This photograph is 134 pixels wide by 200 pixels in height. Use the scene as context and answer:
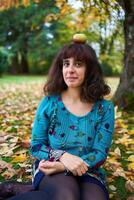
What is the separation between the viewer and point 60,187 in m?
2.50

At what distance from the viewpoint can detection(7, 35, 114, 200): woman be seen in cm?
264

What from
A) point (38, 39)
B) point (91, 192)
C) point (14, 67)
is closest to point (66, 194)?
point (91, 192)

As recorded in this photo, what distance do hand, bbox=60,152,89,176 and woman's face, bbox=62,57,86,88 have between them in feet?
1.65

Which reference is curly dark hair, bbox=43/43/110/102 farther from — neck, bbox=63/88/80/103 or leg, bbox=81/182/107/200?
leg, bbox=81/182/107/200

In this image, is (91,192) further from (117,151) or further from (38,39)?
(38,39)

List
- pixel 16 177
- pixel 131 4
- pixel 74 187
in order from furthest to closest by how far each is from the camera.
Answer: pixel 131 4
pixel 16 177
pixel 74 187

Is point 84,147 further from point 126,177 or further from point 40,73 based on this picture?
point 40,73

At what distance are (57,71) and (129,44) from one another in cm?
351

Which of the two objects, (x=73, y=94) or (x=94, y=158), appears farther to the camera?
(x=73, y=94)

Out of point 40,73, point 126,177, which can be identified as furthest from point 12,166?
point 40,73

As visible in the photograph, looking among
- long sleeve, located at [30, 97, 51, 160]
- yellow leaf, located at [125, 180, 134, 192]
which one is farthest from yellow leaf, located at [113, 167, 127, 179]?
long sleeve, located at [30, 97, 51, 160]

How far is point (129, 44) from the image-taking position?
20.7 ft

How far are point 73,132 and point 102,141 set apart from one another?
197 millimetres

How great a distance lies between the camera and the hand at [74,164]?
2.61 metres
